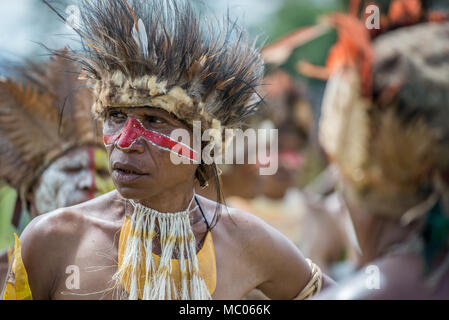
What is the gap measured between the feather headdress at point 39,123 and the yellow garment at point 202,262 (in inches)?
46.7

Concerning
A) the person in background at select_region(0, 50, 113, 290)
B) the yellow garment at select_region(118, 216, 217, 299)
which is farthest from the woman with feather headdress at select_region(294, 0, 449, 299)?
the person in background at select_region(0, 50, 113, 290)

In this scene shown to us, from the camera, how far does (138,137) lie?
2.17m

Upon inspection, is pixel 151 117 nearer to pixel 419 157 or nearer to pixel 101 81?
pixel 101 81

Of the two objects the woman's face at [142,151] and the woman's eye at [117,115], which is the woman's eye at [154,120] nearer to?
the woman's face at [142,151]

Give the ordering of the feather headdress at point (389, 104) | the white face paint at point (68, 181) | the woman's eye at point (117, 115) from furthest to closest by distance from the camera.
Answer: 1. the white face paint at point (68, 181)
2. the feather headdress at point (389, 104)
3. the woman's eye at point (117, 115)

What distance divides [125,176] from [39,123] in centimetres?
149

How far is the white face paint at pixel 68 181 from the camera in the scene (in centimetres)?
329

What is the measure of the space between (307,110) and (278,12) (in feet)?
51.2

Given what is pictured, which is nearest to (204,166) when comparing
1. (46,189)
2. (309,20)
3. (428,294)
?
(428,294)

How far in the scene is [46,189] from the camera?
11.0 ft

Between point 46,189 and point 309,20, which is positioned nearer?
point 46,189

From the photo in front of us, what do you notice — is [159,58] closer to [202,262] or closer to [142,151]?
[142,151]

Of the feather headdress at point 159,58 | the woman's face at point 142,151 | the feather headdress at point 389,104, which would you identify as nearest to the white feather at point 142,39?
the feather headdress at point 159,58

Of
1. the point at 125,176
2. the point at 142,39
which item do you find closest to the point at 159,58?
the point at 142,39
